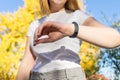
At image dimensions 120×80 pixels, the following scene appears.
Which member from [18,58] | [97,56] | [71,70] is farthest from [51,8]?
[97,56]

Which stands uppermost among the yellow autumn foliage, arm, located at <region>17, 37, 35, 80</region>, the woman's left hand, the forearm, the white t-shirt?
the woman's left hand

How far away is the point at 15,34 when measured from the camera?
56.1ft

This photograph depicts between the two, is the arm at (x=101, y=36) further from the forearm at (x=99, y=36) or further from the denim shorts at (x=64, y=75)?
the denim shorts at (x=64, y=75)

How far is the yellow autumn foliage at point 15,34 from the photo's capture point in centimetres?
1625

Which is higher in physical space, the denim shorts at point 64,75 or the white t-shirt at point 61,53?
the white t-shirt at point 61,53

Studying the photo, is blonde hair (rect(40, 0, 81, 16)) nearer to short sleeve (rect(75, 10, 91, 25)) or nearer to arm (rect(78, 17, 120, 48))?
short sleeve (rect(75, 10, 91, 25))

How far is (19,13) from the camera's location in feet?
57.1

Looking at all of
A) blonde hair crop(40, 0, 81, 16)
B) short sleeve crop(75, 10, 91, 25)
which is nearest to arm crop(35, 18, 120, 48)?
short sleeve crop(75, 10, 91, 25)

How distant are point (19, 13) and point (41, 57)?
50.2 feet

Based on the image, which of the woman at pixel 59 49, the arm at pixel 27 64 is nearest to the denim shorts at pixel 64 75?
the woman at pixel 59 49

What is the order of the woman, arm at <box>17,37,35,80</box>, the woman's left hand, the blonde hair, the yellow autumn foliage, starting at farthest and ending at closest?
the yellow autumn foliage
arm at <box>17,37,35,80</box>
the blonde hair
the woman
the woman's left hand

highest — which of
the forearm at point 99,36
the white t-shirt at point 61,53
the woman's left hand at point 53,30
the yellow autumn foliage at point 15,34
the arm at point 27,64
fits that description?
the woman's left hand at point 53,30

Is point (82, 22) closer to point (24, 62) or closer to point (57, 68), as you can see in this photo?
point (57, 68)

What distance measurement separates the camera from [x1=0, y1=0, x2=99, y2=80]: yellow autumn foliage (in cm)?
1625
